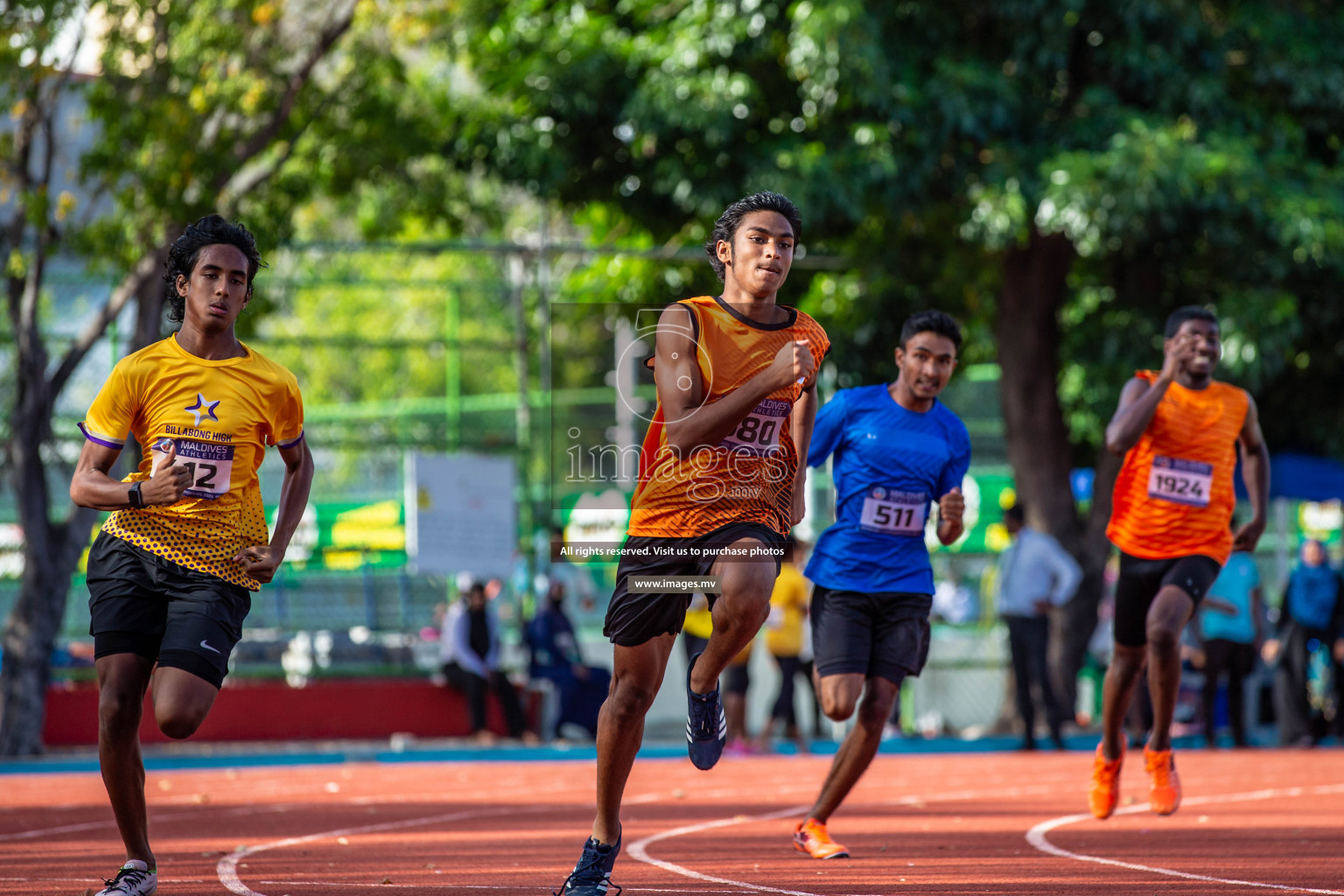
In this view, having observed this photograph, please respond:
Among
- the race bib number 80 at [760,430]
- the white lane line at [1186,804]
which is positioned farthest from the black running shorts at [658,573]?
the white lane line at [1186,804]

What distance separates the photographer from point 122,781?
5.69 m

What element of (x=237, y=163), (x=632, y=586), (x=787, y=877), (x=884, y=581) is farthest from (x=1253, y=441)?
(x=237, y=163)

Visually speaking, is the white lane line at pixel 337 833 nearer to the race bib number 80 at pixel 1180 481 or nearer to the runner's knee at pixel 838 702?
the runner's knee at pixel 838 702

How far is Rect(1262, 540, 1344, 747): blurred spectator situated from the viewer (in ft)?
53.8

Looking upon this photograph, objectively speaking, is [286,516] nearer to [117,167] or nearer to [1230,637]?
[117,167]

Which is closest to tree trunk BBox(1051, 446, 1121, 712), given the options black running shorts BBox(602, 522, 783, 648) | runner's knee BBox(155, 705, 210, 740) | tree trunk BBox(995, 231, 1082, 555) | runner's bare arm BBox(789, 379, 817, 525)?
tree trunk BBox(995, 231, 1082, 555)

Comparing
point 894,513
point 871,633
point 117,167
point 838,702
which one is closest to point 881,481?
point 894,513

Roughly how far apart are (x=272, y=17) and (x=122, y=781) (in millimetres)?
11584

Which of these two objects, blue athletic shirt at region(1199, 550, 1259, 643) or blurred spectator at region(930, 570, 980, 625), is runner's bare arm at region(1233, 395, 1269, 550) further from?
blurred spectator at region(930, 570, 980, 625)

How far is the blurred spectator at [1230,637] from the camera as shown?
1608 cm

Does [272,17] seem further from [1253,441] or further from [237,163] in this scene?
[1253,441]

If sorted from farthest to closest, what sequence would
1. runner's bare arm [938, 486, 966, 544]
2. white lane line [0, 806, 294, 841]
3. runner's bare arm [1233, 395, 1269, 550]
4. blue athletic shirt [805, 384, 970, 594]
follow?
1. white lane line [0, 806, 294, 841]
2. runner's bare arm [1233, 395, 1269, 550]
3. blue athletic shirt [805, 384, 970, 594]
4. runner's bare arm [938, 486, 966, 544]

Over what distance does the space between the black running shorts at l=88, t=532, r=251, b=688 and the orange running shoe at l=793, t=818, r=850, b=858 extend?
101 inches

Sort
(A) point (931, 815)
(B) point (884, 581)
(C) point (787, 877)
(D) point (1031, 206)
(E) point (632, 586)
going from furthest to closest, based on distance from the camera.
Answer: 1. (D) point (1031, 206)
2. (A) point (931, 815)
3. (B) point (884, 581)
4. (C) point (787, 877)
5. (E) point (632, 586)
